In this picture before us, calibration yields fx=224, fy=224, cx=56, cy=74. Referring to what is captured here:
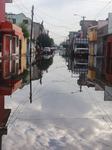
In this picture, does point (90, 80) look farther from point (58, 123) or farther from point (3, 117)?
point (3, 117)

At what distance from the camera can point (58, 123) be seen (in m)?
5.02

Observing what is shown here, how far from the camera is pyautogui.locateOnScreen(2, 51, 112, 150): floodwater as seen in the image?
13.0 feet

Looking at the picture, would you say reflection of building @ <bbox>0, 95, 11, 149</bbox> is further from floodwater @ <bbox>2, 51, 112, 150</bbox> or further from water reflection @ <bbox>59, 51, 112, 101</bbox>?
water reflection @ <bbox>59, 51, 112, 101</bbox>

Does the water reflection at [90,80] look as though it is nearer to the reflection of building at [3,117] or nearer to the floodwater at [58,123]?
the floodwater at [58,123]

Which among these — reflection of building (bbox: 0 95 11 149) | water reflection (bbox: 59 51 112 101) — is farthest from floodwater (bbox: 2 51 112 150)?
water reflection (bbox: 59 51 112 101)

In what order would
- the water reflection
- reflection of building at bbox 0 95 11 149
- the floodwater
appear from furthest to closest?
the water reflection
reflection of building at bbox 0 95 11 149
the floodwater

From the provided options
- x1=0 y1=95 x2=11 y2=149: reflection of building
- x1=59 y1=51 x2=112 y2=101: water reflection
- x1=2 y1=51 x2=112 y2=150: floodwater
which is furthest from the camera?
x1=59 y1=51 x2=112 y2=101: water reflection

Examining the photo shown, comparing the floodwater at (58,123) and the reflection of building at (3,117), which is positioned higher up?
the reflection of building at (3,117)

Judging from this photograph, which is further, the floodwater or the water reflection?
the water reflection

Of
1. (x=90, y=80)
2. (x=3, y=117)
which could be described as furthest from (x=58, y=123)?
(x=90, y=80)

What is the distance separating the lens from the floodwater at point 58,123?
3948 mm

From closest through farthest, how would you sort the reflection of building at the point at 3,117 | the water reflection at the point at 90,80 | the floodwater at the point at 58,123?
the floodwater at the point at 58,123 → the reflection of building at the point at 3,117 → the water reflection at the point at 90,80

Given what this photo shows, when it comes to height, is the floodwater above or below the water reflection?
below

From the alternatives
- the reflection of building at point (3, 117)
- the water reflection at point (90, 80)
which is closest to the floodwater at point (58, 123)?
the reflection of building at point (3, 117)
